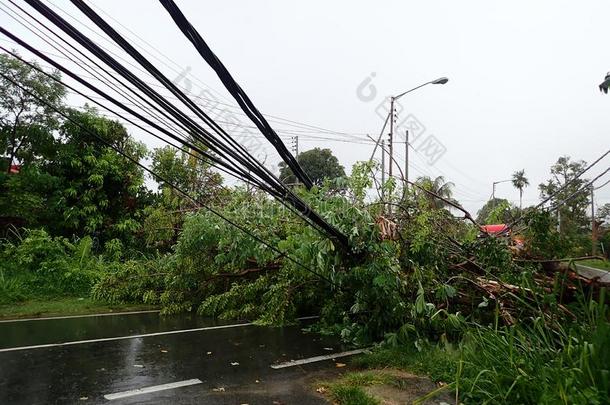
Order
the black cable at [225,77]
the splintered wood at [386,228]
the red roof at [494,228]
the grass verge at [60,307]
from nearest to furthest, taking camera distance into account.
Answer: the black cable at [225,77]
the splintered wood at [386,228]
the red roof at [494,228]
the grass verge at [60,307]

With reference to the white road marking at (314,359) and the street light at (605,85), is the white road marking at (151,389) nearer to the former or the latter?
the white road marking at (314,359)

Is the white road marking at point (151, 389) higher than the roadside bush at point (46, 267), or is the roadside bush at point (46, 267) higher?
the roadside bush at point (46, 267)

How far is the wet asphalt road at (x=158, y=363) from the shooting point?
4.43 m

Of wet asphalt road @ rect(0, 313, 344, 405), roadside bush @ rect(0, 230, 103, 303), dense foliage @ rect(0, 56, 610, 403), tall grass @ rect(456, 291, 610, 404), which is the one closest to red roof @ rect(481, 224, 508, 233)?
dense foliage @ rect(0, 56, 610, 403)

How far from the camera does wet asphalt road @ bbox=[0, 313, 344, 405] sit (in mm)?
4434

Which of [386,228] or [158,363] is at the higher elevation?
[386,228]

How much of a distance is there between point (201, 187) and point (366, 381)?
9190 mm

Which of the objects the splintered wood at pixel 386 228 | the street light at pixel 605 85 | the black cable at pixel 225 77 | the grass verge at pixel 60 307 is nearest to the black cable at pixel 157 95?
the black cable at pixel 225 77

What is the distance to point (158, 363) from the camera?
559cm

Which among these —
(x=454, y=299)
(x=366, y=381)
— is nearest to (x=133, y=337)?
(x=366, y=381)

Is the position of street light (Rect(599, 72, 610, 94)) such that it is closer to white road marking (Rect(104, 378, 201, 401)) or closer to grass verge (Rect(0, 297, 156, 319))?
white road marking (Rect(104, 378, 201, 401))

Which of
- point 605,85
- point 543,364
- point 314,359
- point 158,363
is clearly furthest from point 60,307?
point 605,85

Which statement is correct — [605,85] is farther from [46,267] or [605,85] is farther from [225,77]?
[46,267]

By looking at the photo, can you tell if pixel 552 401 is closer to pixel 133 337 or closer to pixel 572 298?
pixel 572 298
